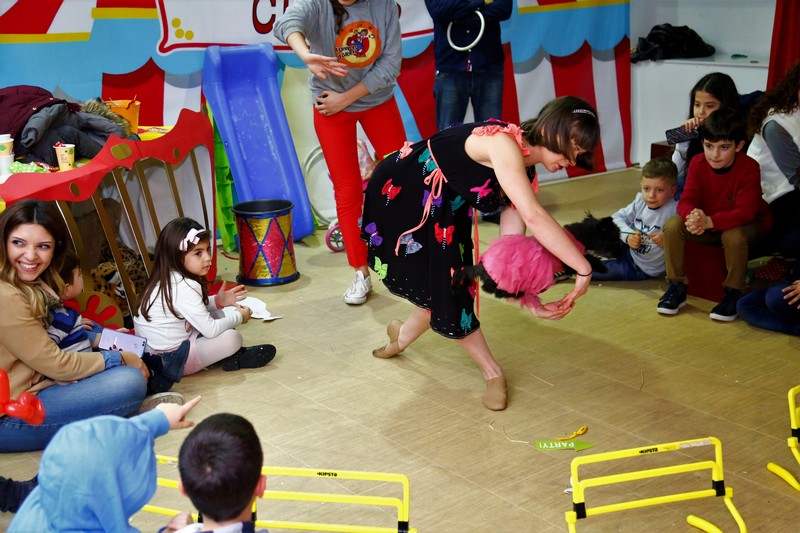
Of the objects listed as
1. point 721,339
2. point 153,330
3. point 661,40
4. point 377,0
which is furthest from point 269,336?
point 661,40

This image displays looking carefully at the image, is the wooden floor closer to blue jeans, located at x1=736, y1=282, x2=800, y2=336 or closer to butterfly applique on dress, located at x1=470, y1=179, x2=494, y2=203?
blue jeans, located at x1=736, y1=282, x2=800, y2=336

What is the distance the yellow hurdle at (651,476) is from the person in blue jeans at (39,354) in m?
1.68

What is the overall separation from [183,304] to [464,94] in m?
2.80

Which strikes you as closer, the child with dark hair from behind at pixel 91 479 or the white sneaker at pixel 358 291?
the child with dark hair from behind at pixel 91 479

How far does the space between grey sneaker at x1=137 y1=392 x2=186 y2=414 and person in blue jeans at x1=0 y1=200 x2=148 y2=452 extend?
17cm

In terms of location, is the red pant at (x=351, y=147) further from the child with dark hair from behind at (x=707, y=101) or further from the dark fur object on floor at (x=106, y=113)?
the child with dark hair from behind at (x=707, y=101)

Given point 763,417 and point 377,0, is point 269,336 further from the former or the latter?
point 763,417

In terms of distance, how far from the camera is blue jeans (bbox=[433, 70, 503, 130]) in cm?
573

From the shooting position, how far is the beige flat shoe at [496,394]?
333 cm

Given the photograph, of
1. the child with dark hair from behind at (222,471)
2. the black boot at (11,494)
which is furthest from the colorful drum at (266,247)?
the child with dark hair from behind at (222,471)

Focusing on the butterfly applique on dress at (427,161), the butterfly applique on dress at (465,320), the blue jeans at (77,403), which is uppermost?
the butterfly applique on dress at (427,161)

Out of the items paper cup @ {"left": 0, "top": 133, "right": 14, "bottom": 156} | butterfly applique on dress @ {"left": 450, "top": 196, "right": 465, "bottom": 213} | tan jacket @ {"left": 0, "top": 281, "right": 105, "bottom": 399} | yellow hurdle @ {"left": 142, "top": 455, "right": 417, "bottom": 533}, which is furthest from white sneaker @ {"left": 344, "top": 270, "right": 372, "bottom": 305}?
yellow hurdle @ {"left": 142, "top": 455, "right": 417, "bottom": 533}

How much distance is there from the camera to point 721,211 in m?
4.34

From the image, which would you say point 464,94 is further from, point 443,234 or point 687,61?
point 443,234
